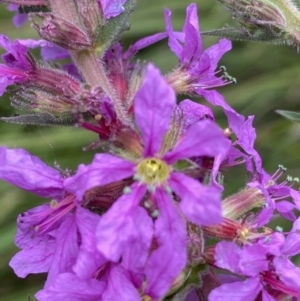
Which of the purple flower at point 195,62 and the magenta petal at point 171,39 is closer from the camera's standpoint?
the purple flower at point 195,62

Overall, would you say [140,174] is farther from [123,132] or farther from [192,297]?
[192,297]

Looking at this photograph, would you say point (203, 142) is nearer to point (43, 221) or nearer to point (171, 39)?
point (43, 221)

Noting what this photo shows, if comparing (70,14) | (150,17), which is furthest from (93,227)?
(150,17)

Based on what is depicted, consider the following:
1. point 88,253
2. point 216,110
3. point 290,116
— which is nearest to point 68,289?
point 88,253

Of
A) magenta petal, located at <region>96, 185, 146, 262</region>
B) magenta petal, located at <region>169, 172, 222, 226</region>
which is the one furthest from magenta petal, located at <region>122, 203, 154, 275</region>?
magenta petal, located at <region>169, 172, 222, 226</region>

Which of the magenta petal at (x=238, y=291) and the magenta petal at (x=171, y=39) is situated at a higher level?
the magenta petal at (x=171, y=39)

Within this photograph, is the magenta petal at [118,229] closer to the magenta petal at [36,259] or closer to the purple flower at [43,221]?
the purple flower at [43,221]

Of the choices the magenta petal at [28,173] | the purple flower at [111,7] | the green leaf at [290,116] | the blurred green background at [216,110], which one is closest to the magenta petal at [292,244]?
the green leaf at [290,116]
